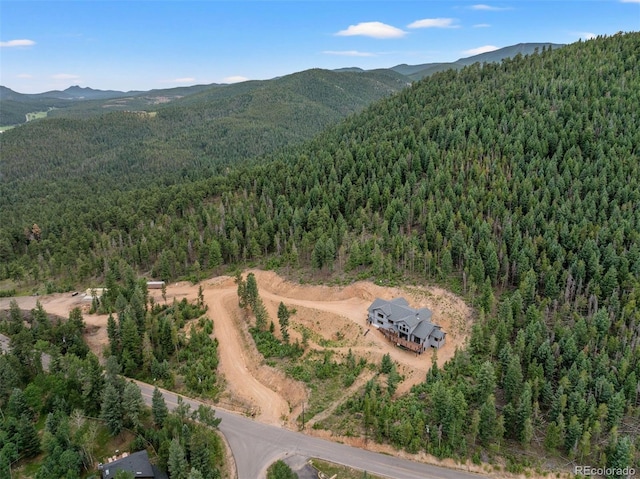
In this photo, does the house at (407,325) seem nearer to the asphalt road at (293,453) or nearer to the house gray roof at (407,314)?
the house gray roof at (407,314)

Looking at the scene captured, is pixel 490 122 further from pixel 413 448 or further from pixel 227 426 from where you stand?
pixel 227 426

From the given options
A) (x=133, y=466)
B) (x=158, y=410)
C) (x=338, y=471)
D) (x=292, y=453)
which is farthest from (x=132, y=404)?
(x=338, y=471)

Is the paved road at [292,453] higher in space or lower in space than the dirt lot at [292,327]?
lower

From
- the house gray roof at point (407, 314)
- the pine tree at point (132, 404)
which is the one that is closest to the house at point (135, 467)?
the pine tree at point (132, 404)

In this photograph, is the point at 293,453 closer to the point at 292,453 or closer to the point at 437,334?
the point at 292,453

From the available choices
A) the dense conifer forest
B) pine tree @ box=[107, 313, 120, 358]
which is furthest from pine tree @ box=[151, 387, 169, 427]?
the dense conifer forest

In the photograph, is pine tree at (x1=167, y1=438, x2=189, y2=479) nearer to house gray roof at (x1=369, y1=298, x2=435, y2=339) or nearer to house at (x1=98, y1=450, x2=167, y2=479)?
house at (x1=98, y1=450, x2=167, y2=479)
